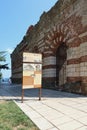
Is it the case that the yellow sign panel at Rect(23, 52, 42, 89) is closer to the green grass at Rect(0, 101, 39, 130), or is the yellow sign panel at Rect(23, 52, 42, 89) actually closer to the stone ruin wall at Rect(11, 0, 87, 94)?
the green grass at Rect(0, 101, 39, 130)

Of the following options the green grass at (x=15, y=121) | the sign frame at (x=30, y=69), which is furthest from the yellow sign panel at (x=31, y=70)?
the green grass at (x=15, y=121)

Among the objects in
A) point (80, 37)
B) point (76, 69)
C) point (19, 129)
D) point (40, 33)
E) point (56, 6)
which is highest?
point (56, 6)

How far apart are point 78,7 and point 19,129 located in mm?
8366

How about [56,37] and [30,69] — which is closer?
[30,69]

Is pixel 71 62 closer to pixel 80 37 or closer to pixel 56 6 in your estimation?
pixel 80 37

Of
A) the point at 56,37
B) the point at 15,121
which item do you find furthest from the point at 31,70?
the point at 56,37

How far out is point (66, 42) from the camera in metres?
12.7

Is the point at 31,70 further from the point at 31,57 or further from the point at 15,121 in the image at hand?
the point at 15,121

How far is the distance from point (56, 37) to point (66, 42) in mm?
1690

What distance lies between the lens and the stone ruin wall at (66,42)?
35.3ft

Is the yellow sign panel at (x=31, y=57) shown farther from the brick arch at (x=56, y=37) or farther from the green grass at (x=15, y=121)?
the brick arch at (x=56, y=37)

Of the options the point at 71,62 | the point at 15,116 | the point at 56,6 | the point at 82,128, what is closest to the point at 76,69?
the point at 71,62

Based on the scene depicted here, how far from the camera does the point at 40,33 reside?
17.5 metres

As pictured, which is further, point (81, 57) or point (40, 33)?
point (40, 33)
